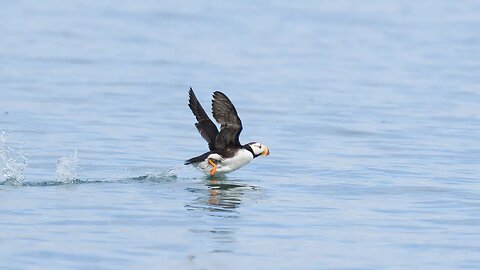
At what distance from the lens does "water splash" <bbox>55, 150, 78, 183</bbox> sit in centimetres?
1366

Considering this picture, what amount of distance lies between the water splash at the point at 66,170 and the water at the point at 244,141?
3cm

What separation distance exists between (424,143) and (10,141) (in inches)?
235

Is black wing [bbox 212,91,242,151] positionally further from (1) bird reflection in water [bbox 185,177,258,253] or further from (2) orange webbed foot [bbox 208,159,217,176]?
(1) bird reflection in water [bbox 185,177,258,253]

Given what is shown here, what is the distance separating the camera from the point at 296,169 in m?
15.5

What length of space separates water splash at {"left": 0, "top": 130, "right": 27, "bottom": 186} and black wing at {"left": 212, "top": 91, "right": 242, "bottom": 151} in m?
2.27

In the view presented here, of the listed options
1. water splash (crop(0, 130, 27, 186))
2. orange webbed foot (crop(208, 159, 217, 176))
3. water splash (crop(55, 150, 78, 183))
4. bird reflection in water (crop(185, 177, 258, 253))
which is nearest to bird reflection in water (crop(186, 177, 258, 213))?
bird reflection in water (crop(185, 177, 258, 253))

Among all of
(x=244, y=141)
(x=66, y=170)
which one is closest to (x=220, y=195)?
(x=66, y=170)

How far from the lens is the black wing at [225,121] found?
13828mm

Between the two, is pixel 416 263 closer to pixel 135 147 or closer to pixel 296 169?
pixel 296 169

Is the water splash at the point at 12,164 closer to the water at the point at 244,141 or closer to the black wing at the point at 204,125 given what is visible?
the water at the point at 244,141

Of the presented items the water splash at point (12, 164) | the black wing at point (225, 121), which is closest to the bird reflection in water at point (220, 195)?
the black wing at point (225, 121)

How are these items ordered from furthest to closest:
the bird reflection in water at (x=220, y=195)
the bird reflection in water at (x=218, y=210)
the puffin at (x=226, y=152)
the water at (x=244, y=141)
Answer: the puffin at (x=226, y=152) → the bird reflection in water at (x=220, y=195) → the bird reflection in water at (x=218, y=210) → the water at (x=244, y=141)

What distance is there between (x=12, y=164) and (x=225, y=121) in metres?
2.44

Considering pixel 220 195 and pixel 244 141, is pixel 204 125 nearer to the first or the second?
pixel 220 195
